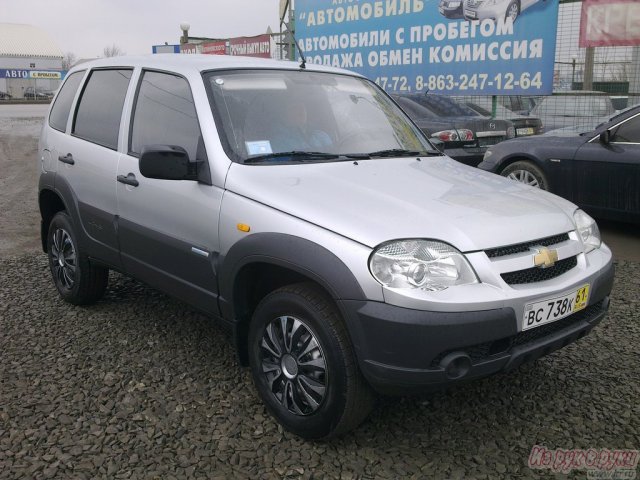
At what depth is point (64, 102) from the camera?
478 centimetres

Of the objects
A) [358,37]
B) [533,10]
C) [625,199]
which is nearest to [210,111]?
[625,199]

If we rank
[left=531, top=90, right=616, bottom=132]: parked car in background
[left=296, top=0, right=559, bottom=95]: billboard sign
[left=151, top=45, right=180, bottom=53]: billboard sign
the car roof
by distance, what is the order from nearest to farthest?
the car roof, [left=531, top=90, right=616, bottom=132]: parked car in background, [left=296, top=0, right=559, bottom=95]: billboard sign, [left=151, top=45, right=180, bottom=53]: billboard sign

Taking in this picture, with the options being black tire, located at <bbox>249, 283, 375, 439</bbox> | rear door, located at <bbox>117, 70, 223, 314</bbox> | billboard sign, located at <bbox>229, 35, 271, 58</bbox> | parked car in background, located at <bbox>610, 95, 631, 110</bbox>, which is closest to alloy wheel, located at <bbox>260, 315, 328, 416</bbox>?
black tire, located at <bbox>249, 283, 375, 439</bbox>

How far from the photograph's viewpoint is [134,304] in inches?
187

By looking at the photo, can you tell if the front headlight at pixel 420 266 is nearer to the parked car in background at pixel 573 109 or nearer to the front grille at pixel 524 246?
the front grille at pixel 524 246

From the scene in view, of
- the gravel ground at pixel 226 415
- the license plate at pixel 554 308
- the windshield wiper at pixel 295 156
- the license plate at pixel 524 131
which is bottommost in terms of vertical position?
the gravel ground at pixel 226 415

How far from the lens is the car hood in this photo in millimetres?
2605

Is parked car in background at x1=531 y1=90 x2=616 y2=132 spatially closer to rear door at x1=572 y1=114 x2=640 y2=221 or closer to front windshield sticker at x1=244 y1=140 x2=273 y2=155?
rear door at x1=572 y1=114 x2=640 y2=221

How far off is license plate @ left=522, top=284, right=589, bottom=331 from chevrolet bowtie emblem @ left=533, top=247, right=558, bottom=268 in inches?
6.1

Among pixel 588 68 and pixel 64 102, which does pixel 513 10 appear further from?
pixel 64 102

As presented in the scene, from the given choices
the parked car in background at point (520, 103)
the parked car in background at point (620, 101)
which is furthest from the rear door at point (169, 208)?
the parked car in background at point (520, 103)

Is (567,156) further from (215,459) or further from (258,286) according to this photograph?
(215,459)

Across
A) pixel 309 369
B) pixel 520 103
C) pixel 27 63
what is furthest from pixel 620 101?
pixel 27 63

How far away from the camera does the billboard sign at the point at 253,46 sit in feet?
55.7
